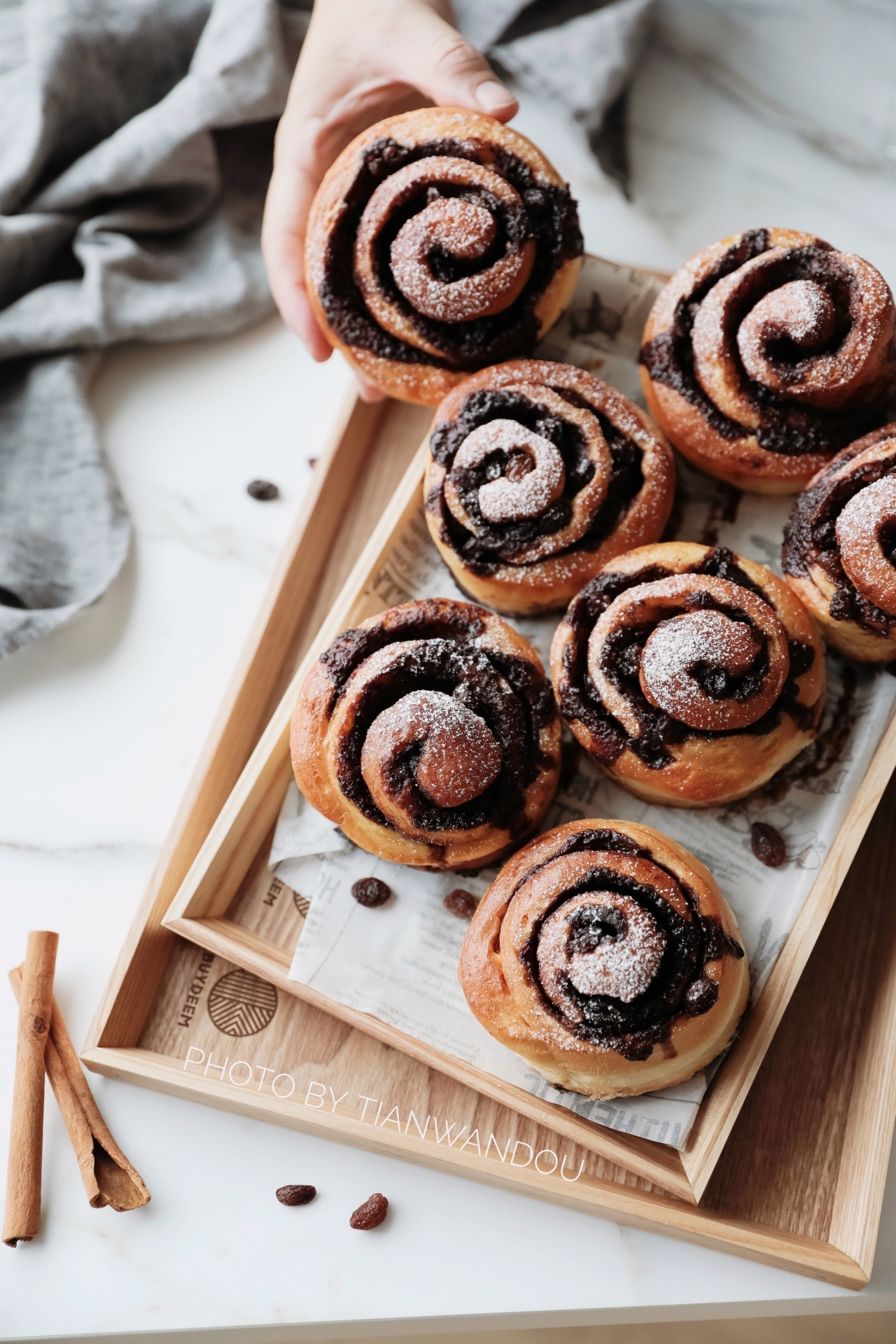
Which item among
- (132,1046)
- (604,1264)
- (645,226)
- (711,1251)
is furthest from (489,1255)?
(645,226)

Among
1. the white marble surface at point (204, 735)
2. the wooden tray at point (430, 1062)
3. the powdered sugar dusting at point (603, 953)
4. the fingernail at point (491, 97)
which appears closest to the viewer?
the powdered sugar dusting at point (603, 953)

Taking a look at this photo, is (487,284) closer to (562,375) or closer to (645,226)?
(562,375)

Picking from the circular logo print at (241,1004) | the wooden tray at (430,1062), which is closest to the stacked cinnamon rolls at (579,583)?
the wooden tray at (430,1062)

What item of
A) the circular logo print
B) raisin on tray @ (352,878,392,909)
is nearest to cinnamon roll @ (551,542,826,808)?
raisin on tray @ (352,878,392,909)

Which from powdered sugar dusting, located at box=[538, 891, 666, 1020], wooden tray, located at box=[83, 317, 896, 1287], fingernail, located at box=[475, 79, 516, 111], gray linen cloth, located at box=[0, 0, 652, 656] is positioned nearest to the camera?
powdered sugar dusting, located at box=[538, 891, 666, 1020]

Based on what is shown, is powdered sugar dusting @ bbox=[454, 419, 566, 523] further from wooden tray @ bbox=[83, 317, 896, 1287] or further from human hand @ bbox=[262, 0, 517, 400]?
human hand @ bbox=[262, 0, 517, 400]

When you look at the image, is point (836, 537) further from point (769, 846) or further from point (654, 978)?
point (654, 978)

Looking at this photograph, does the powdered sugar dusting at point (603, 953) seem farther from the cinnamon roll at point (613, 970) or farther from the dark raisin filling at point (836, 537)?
the dark raisin filling at point (836, 537)

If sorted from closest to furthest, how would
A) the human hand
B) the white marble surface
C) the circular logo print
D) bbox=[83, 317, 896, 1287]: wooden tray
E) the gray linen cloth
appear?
bbox=[83, 317, 896, 1287]: wooden tray, the white marble surface, the circular logo print, the human hand, the gray linen cloth
